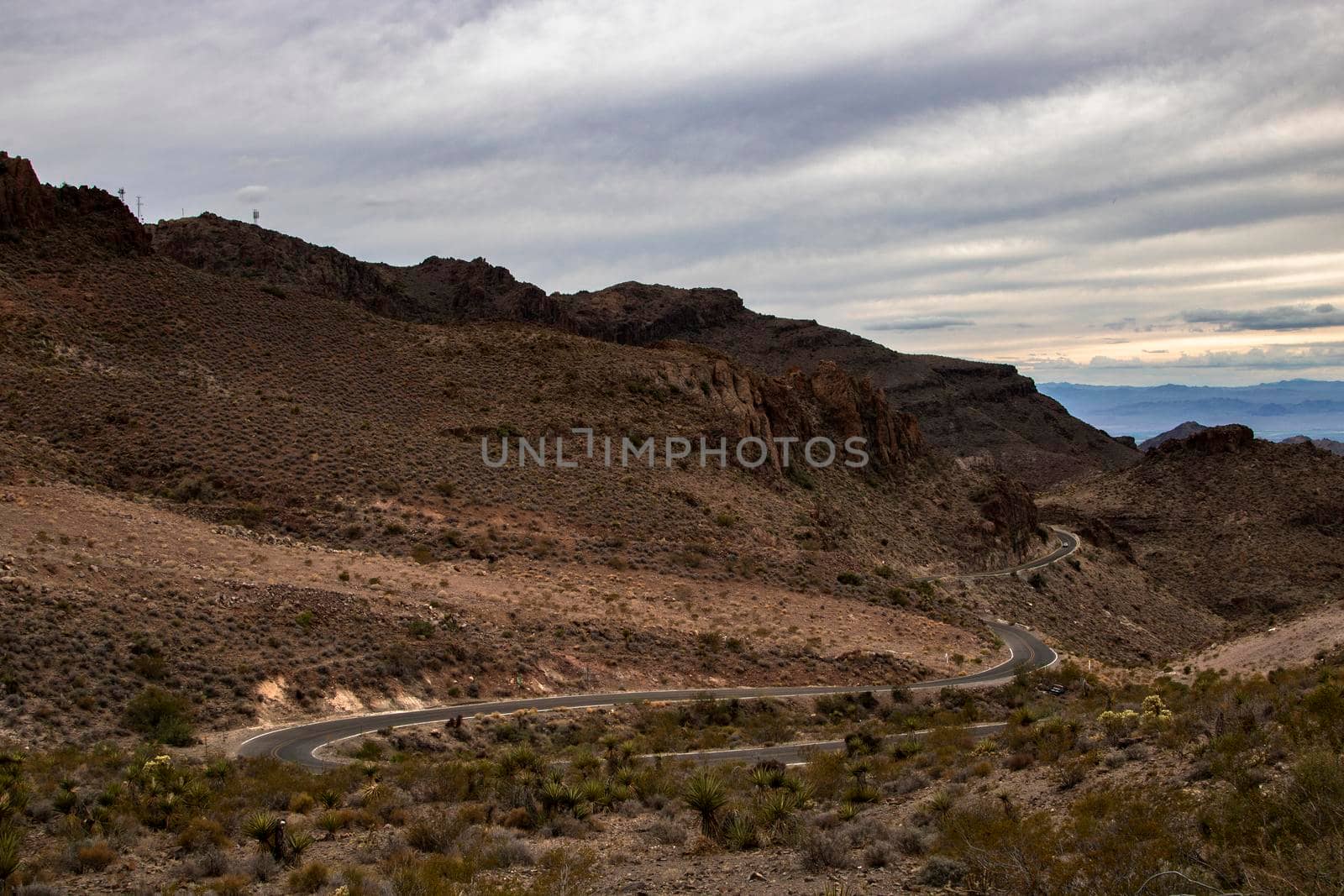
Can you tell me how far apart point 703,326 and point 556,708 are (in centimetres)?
13978

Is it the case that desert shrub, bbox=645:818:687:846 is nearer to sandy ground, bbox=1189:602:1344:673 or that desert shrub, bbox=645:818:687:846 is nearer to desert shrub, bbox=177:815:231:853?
desert shrub, bbox=177:815:231:853

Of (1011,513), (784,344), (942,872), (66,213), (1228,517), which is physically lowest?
(942,872)

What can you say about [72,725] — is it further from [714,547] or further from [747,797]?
[714,547]

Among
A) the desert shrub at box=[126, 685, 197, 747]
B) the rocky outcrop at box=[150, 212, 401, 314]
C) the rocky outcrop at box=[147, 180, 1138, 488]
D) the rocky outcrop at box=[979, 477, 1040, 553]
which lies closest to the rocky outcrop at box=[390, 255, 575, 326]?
the rocky outcrop at box=[147, 180, 1138, 488]

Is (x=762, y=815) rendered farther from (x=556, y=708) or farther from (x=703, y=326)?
(x=703, y=326)

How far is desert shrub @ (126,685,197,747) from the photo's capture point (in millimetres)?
21281

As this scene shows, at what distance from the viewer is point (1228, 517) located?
80688mm

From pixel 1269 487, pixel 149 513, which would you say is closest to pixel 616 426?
pixel 149 513

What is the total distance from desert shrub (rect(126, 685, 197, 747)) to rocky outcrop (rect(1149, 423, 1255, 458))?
299ft

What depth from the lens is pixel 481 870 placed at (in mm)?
12070

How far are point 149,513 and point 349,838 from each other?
96.4 ft

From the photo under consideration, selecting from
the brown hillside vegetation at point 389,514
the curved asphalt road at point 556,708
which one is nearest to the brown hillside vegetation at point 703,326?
the brown hillside vegetation at point 389,514

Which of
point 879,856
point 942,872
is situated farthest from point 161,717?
point 942,872

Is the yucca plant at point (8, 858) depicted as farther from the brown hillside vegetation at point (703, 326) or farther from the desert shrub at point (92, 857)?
the brown hillside vegetation at point (703, 326)
